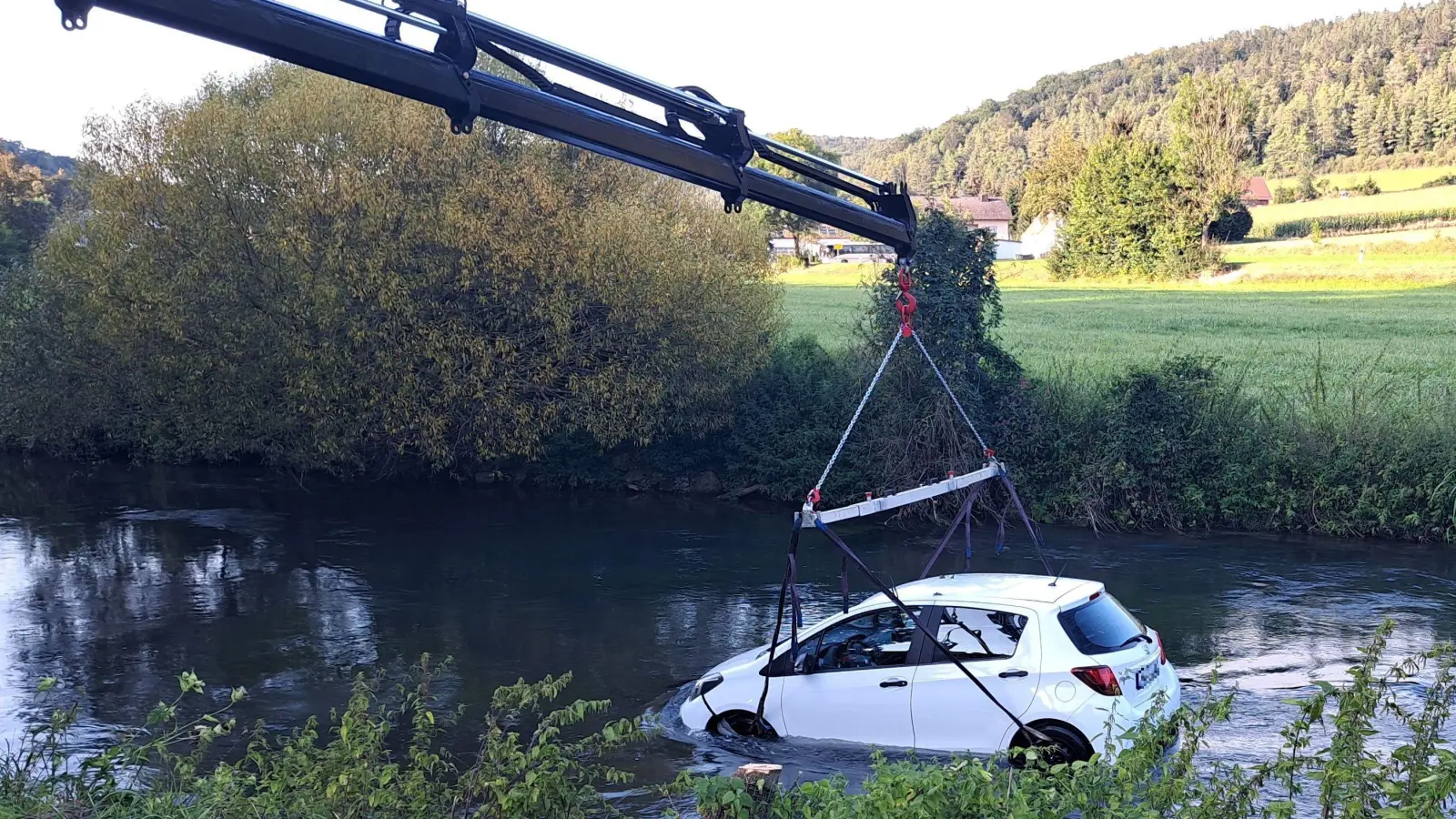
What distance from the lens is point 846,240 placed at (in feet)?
384

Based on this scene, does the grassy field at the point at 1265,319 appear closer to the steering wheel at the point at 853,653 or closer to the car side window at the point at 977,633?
the steering wheel at the point at 853,653

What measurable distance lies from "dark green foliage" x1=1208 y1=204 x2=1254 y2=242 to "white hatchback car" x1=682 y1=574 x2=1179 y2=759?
215 feet

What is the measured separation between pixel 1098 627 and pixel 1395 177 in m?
109

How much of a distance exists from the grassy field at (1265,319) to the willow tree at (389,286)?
4113 mm

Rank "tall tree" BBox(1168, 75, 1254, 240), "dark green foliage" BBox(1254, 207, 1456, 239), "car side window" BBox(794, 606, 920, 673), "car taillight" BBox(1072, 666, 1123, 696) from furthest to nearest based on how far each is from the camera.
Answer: "dark green foliage" BBox(1254, 207, 1456, 239)
"tall tree" BBox(1168, 75, 1254, 240)
"car side window" BBox(794, 606, 920, 673)
"car taillight" BBox(1072, 666, 1123, 696)

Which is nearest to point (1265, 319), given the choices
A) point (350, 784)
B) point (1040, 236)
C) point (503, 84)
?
point (503, 84)

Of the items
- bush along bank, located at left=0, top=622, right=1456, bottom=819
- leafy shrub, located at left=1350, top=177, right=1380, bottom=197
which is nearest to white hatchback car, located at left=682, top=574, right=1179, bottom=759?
bush along bank, located at left=0, top=622, right=1456, bottom=819

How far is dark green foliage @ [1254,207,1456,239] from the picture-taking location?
7531cm

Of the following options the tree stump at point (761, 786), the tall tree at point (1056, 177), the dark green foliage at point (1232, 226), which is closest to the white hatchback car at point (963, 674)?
the tree stump at point (761, 786)

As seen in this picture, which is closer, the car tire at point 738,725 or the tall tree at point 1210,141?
the car tire at point 738,725

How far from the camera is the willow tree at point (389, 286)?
21766mm

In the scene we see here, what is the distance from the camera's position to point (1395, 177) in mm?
101750

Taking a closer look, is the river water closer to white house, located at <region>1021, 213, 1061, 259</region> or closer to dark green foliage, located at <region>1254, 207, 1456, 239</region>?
dark green foliage, located at <region>1254, 207, 1456, 239</region>

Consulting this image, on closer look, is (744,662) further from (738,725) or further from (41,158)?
(41,158)
